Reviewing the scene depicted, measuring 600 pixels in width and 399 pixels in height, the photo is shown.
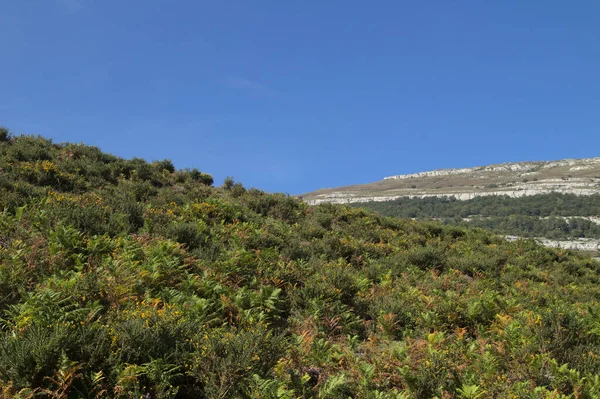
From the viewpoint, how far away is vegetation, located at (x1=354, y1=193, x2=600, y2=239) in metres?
79.9

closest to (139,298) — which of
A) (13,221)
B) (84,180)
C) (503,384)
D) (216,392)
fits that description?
(216,392)

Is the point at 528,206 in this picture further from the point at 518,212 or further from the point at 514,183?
the point at 514,183

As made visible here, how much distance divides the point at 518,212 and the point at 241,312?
113 meters

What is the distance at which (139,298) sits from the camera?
224 inches

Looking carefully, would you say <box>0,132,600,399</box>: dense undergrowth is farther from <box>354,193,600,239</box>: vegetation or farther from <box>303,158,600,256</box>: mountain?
<box>354,193,600,239</box>: vegetation

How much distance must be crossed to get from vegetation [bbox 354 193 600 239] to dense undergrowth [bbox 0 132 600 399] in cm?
6476

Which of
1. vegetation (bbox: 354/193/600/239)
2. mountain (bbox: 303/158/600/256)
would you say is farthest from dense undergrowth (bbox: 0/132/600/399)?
vegetation (bbox: 354/193/600/239)

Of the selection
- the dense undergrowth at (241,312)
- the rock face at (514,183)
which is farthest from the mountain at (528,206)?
the dense undergrowth at (241,312)

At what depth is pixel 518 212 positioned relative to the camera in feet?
326

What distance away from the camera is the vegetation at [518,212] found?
79.9 m

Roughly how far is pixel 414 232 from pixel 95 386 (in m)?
15.7

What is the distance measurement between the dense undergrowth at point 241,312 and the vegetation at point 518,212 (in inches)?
2550

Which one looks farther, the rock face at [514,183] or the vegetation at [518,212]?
the rock face at [514,183]

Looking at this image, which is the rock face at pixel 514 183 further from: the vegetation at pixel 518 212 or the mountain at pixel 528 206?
the vegetation at pixel 518 212
